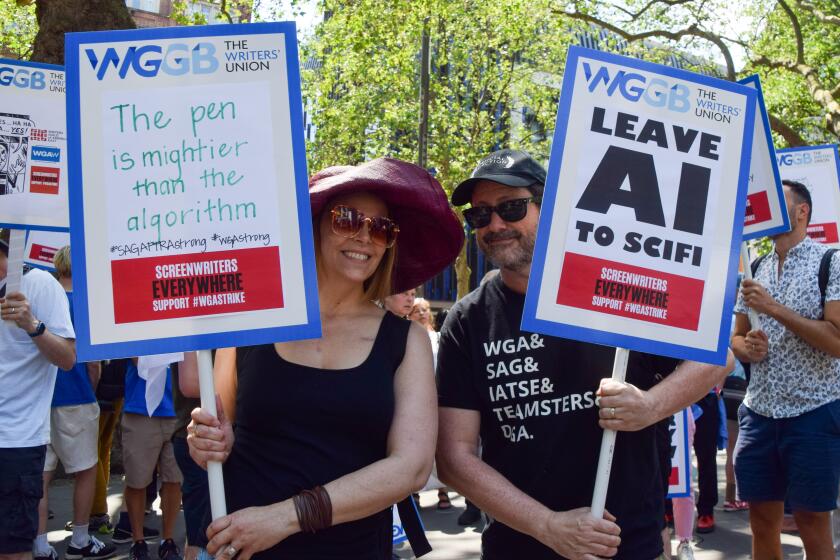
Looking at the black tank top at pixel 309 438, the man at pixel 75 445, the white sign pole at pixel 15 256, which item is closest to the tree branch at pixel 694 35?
the man at pixel 75 445

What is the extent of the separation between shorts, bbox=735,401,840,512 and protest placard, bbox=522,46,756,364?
2.40m

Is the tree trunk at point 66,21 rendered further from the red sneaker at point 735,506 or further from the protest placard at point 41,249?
the red sneaker at point 735,506

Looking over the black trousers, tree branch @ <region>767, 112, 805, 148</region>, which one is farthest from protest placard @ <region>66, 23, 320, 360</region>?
tree branch @ <region>767, 112, 805, 148</region>

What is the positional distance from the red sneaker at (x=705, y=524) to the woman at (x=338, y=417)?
5058 mm

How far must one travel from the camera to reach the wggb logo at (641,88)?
2.68m

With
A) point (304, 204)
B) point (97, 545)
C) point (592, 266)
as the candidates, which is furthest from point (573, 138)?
point (97, 545)

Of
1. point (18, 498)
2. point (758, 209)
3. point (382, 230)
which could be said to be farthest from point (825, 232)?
point (18, 498)

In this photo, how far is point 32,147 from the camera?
467 centimetres

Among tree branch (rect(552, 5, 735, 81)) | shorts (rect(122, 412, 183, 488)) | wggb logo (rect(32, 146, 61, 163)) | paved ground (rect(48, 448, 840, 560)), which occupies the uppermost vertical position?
tree branch (rect(552, 5, 735, 81))

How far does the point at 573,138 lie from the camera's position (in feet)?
8.77

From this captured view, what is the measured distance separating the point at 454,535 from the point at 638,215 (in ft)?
16.7

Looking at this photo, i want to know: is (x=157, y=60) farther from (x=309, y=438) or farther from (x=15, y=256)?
(x=15, y=256)

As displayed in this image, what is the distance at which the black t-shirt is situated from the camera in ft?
9.07

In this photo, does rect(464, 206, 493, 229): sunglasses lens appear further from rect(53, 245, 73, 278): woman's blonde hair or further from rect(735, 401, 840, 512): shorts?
rect(53, 245, 73, 278): woman's blonde hair
